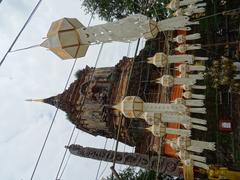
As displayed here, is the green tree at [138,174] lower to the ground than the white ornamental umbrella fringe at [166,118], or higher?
higher

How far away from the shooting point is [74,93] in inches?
778

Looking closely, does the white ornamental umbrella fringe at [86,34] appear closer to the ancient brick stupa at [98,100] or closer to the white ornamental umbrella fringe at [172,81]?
the white ornamental umbrella fringe at [172,81]

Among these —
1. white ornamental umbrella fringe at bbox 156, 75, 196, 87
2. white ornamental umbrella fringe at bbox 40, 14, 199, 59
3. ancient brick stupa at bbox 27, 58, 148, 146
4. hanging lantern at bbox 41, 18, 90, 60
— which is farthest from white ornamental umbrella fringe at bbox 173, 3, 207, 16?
ancient brick stupa at bbox 27, 58, 148, 146

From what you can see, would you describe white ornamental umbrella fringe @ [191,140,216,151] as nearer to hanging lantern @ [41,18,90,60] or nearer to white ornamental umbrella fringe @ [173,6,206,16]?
hanging lantern @ [41,18,90,60]

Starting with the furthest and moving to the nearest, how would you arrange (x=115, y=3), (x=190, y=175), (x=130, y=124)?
(x=115, y=3), (x=130, y=124), (x=190, y=175)

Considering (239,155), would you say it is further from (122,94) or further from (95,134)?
(95,134)

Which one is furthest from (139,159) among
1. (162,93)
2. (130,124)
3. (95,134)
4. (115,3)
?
(115,3)

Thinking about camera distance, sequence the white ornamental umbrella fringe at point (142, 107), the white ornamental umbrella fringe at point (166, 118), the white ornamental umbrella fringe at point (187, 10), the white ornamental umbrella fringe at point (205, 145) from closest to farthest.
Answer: the white ornamental umbrella fringe at point (142, 107), the white ornamental umbrella fringe at point (166, 118), the white ornamental umbrella fringe at point (205, 145), the white ornamental umbrella fringe at point (187, 10)

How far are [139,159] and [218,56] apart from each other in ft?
20.9

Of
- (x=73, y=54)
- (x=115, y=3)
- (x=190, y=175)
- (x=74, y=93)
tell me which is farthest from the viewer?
(x=115, y=3)

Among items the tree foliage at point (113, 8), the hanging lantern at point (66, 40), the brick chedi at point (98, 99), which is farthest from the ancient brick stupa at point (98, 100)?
the hanging lantern at point (66, 40)

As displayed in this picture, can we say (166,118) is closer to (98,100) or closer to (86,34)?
(86,34)

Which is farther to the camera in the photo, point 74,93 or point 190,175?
point 74,93

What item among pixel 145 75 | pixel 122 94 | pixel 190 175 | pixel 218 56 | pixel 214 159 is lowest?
pixel 190 175
